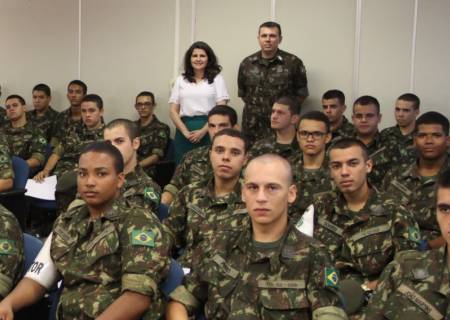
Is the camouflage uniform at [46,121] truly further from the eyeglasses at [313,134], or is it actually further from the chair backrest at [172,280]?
the chair backrest at [172,280]

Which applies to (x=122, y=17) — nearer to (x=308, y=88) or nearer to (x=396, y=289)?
(x=308, y=88)

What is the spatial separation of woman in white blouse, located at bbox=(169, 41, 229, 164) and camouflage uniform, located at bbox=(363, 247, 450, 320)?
11.9 ft

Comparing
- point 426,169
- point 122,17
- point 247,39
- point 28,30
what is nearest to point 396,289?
point 426,169

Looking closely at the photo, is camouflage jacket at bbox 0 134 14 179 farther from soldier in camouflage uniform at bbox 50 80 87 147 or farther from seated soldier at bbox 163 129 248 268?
soldier in camouflage uniform at bbox 50 80 87 147

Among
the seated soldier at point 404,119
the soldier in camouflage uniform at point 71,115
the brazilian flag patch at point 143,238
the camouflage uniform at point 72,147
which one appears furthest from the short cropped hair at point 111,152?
the soldier in camouflage uniform at point 71,115

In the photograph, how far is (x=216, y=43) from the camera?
6422 millimetres

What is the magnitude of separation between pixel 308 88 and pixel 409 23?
3.33 ft

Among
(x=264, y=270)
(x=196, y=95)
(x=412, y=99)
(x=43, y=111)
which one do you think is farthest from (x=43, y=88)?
(x=264, y=270)

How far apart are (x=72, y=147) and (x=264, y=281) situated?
395cm

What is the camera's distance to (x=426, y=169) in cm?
372

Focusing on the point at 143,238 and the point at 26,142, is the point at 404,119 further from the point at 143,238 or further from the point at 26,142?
the point at 143,238

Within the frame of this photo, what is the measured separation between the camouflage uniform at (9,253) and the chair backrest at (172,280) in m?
0.56

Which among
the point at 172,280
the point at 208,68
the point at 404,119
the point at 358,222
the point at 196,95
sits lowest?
the point at 172,280

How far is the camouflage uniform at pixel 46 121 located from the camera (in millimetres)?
6824
